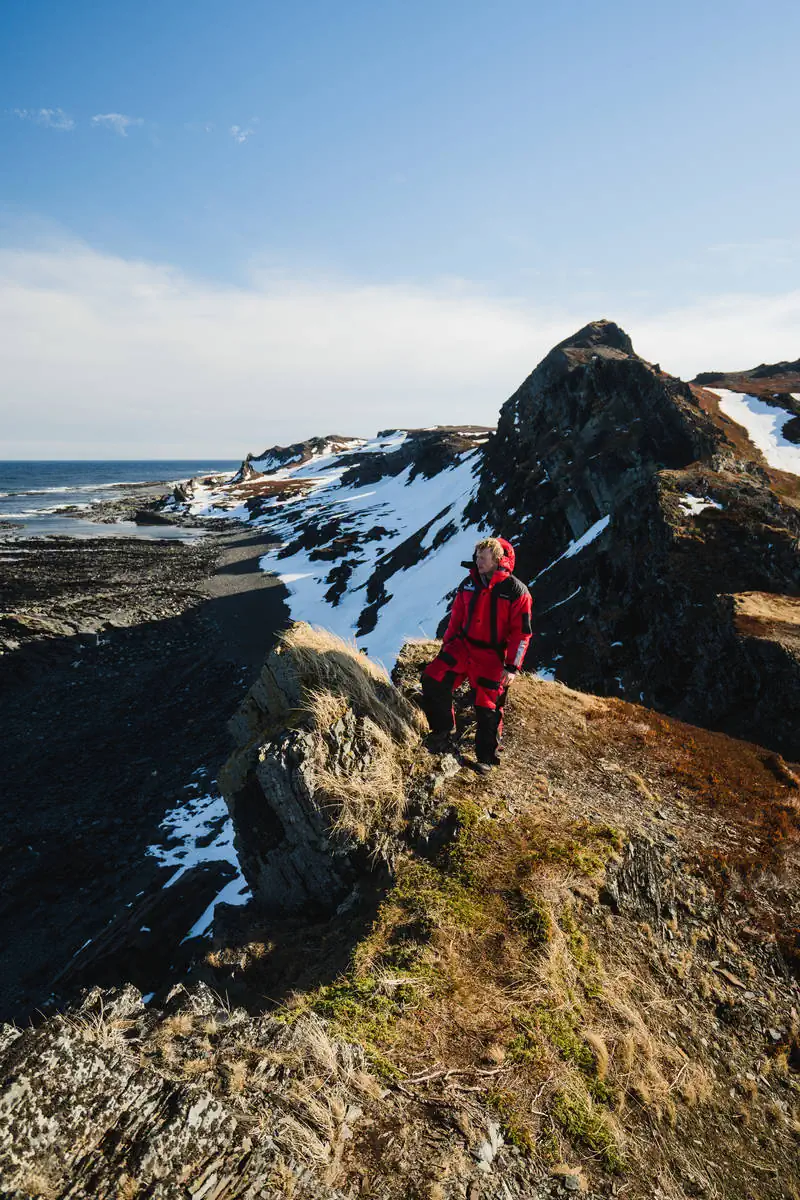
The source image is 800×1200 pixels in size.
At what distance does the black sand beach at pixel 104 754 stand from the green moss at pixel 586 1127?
10915mm

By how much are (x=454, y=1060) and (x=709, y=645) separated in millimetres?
17135

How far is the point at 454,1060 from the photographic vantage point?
13.2 ft

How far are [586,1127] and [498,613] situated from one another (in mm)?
5068

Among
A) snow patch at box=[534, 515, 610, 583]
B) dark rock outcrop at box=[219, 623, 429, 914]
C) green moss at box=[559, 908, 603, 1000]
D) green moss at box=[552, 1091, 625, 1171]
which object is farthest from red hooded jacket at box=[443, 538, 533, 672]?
snow patch at box=[534, 515, 610, 583]

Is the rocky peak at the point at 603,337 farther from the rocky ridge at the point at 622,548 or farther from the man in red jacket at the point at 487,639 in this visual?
the man in red jacket at the point at 487,639

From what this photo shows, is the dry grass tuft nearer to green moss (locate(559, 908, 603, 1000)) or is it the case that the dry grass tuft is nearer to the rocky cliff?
the rocky cliff

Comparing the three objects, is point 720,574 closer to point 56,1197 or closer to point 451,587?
point 451,587

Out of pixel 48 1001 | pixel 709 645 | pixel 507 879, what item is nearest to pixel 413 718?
pixel 507 879

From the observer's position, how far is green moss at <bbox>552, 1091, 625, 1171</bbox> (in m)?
3.72

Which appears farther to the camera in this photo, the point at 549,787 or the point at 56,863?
the point at 56,863

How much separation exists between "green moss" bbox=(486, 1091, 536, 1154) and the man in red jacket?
390 cm

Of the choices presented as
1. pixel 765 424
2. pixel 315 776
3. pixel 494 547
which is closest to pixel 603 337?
pixel 765 424

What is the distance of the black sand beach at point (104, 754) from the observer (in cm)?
1354

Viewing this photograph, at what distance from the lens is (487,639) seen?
7438 mm
